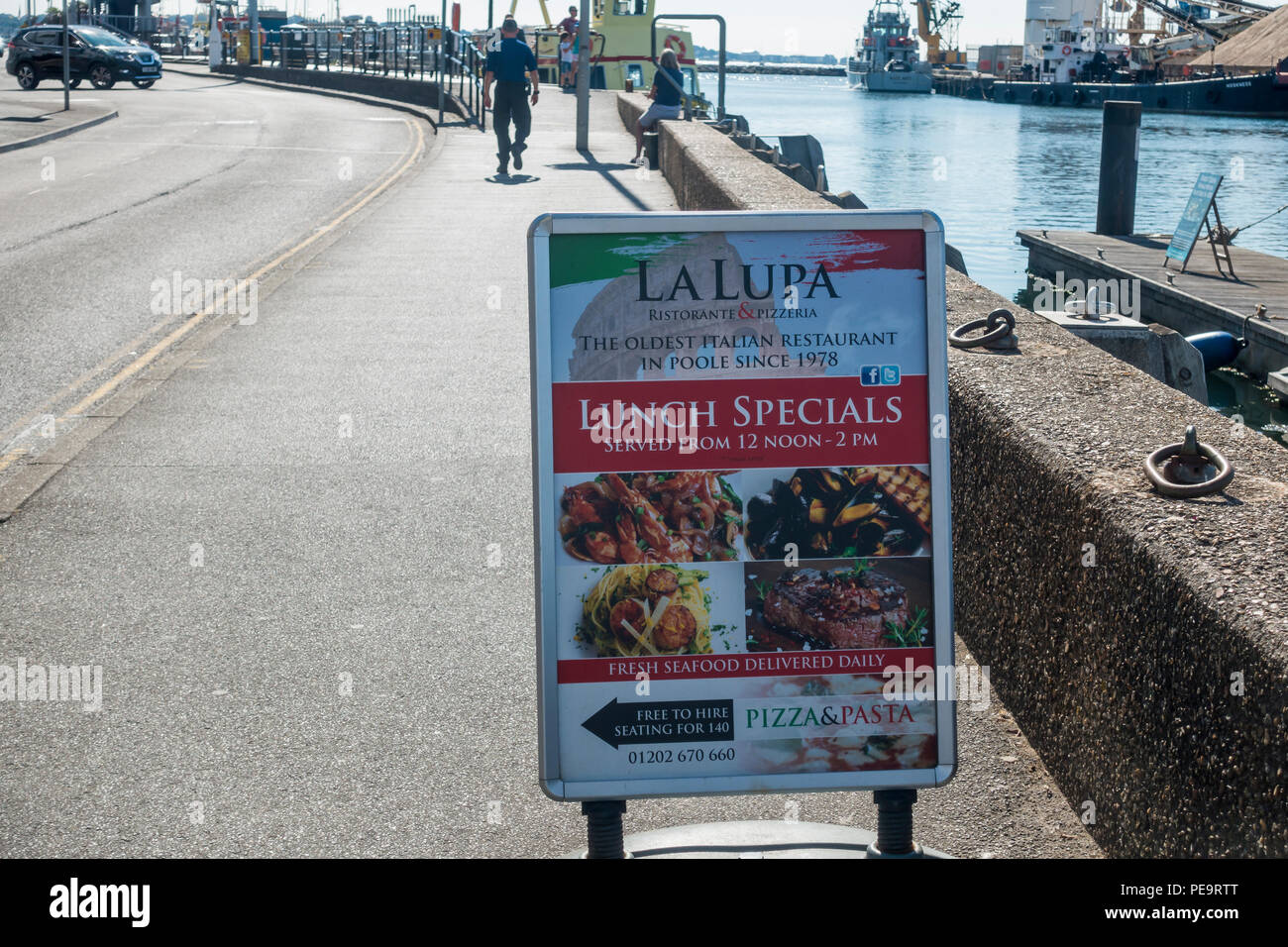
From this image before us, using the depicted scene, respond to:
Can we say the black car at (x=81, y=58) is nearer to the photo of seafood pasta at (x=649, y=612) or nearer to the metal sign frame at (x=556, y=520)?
the metal sign frame at (x=556, y=520)

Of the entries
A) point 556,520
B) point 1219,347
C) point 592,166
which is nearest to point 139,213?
point 592,166

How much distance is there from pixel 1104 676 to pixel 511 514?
11.3ft

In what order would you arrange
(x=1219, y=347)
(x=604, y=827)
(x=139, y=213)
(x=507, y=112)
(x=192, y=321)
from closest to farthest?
1. (x=604, y=827)
2. (x=192, y=321)
3. (x=1219, y=347)
4. (x=139, y=213)
5. (x=507, y=112)

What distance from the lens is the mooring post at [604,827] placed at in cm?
331

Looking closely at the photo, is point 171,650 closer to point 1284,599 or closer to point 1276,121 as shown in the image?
point 1284,599

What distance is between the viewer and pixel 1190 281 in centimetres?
1777

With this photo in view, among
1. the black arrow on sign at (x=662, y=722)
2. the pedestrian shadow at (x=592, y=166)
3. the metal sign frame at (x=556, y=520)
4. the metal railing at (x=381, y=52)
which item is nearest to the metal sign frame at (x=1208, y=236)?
the pedestrian shadow at (x=592, y=166)

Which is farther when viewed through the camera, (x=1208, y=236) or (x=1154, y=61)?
(x=1154, y=61)

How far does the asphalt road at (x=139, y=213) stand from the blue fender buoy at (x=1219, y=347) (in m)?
9.05

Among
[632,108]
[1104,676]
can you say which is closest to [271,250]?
[1104,676]

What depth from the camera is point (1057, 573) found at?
389 cm

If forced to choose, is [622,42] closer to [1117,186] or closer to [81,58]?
[81,58]

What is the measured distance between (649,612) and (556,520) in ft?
0.92
